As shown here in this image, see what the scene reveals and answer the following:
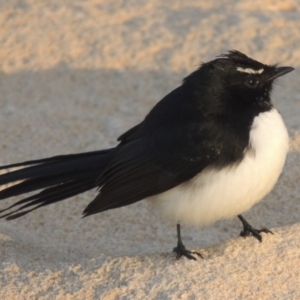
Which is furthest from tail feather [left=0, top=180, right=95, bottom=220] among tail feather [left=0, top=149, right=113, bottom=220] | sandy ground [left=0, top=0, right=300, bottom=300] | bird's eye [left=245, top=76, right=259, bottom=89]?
bird's eye [left=245, top=76, right=259, bottom=89]

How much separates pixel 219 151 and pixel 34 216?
151 cm

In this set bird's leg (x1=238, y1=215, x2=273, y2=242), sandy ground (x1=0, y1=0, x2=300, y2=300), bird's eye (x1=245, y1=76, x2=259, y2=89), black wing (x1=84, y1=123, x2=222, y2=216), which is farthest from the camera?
bird's leg (x1=238, y1=215, x2=273, y2=242)

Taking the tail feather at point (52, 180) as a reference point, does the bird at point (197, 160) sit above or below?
above

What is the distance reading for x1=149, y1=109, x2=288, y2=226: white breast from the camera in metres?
3.82

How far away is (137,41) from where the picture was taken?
6609 mm

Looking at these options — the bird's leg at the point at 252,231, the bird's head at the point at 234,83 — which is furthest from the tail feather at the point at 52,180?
the bird's leg at the point at 252,231

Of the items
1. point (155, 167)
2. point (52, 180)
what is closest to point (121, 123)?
point (52, 180)

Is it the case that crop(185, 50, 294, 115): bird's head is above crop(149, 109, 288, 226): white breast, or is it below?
above

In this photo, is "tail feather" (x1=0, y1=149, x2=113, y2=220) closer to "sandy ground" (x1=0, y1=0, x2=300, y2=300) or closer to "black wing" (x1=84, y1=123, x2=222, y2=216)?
"black wing" (x1=84, y1=123, x2=222, y2=216)

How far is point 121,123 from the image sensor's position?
19.2 ft

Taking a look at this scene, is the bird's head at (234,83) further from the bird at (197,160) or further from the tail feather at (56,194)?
the tail feather at (56,194)

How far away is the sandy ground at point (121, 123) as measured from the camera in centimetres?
379

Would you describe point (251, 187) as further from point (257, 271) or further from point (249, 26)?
point (249, 26)

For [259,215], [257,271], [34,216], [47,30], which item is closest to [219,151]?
[257,271]
